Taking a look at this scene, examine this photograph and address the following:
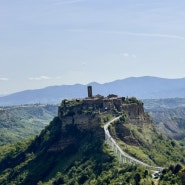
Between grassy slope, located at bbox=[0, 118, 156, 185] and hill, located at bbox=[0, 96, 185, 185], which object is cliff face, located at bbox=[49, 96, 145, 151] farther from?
grassy slope, located at bbox=[0, 118, 156, 185]

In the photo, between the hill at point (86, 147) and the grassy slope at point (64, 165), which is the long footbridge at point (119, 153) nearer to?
the hill at point (86, 147)

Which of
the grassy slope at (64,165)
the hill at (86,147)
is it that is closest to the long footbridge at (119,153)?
the hill at (86,147)

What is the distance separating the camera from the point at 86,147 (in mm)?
90625

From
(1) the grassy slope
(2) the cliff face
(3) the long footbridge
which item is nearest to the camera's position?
(1) the grassy slope

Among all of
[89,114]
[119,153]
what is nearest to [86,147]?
[89,114]

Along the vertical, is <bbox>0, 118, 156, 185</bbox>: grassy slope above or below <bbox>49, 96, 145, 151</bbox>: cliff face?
below

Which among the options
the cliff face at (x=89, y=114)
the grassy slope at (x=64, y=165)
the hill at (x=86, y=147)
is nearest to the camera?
the grassy slope at (x=64, y=165)

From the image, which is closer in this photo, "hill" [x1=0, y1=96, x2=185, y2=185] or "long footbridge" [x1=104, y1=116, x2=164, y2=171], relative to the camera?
"long footbridge" [x1=104, y1=116, x2=164, y2=171]

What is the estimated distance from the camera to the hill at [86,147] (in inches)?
3354

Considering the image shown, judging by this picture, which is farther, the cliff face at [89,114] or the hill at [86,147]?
the cliff face at [89,114]

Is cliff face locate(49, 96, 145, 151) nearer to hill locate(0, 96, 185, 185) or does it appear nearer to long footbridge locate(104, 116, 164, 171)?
hill locate(0, 96, 185, 185)

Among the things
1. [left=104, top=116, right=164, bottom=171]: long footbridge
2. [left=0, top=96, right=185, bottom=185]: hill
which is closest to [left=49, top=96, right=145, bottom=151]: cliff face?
[left=0, top=96, right=185, bottom=185]: hill

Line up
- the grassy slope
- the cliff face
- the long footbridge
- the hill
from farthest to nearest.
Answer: the cliff face
the hill
the long footbridge
the grassy slope

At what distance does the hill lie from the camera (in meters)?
85.2
